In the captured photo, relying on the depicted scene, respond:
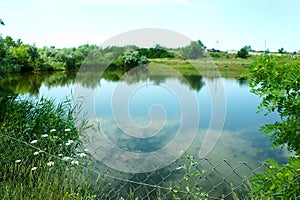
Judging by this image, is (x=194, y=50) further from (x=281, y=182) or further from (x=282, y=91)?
(x=281, y=182)

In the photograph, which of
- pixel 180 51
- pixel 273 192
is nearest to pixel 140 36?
pixel 180 51

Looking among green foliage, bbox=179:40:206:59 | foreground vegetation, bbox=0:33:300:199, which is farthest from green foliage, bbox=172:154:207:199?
green foliage, bbox=179:40:206:59

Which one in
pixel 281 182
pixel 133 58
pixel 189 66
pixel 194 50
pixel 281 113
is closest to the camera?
pixel 281 182

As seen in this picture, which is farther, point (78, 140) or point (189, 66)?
point (189, 66)

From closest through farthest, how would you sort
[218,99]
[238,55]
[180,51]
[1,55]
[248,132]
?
[218,99], [180,51], [1,55], [248,132], [238,55]

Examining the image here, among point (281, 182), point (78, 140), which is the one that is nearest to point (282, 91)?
point (281, 182)

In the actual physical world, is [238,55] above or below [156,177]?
above

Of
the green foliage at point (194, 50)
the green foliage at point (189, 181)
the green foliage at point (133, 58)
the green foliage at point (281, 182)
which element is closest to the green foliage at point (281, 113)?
the green foliage at point (281, 182)

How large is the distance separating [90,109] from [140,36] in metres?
2.57

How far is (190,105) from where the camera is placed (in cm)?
373

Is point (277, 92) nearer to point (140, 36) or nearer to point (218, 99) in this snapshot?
point (218, 99)

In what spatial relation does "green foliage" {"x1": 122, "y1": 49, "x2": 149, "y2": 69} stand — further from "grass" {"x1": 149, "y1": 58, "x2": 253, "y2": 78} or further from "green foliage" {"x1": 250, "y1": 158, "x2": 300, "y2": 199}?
"green foliage" {"x1": 250, "y1": 158, "x2": 300, "y2": 199}

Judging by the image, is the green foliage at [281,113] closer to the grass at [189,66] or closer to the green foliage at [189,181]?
the grass at [189,66]

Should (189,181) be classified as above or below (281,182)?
below
